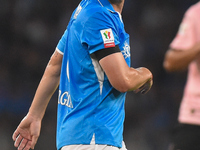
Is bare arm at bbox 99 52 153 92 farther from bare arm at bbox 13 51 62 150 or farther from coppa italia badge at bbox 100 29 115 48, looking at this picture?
bare arm at bbox 13 51 62 150

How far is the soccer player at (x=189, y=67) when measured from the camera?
1.69 metres

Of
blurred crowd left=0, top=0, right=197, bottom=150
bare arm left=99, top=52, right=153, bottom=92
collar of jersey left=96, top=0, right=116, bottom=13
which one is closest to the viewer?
bare arm left=99, top=52, right=153, bottom=92

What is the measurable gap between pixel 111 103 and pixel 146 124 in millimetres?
3850

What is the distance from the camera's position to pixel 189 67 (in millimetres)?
1747

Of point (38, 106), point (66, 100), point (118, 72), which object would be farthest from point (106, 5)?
point (38, 106)

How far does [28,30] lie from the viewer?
6531mm

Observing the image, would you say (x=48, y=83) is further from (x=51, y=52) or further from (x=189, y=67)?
(x=51, y=52)

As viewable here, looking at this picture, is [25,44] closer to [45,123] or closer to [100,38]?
[45,123]

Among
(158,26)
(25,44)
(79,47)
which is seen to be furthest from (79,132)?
(158,26)

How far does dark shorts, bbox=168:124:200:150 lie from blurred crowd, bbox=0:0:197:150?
4.11 m

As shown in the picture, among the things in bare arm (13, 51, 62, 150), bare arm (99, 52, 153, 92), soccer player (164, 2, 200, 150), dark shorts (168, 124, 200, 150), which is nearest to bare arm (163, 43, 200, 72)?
soccer player (164, 2, 200, 150)

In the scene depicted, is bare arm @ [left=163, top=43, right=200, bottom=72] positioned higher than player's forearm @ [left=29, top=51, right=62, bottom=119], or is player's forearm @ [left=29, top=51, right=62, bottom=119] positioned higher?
bare arm @ [left=163, top=43, right=200, bottom=72]

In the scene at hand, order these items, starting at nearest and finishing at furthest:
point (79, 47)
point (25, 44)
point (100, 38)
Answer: point (100, 38) < point (79, 47) < point (25, 44)

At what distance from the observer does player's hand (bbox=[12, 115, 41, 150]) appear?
2834mm
